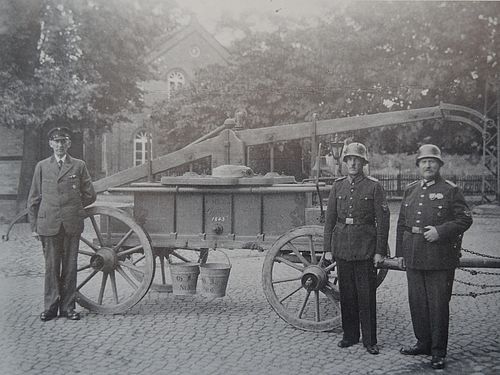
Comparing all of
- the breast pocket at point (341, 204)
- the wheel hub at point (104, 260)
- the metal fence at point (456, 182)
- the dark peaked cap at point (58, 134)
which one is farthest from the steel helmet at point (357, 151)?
the metal fence at point (456, 182)

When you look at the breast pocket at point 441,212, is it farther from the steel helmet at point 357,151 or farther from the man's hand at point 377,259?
the steel helmet at point 357,151

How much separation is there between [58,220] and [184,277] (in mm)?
1442

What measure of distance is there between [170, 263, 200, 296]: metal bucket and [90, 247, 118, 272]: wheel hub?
2.05 feet

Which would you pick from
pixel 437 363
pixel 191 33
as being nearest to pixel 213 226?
pixel 437 363

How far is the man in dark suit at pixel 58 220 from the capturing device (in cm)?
549

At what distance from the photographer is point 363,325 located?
463 cm

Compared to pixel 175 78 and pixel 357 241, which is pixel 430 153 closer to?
pixel 357 241

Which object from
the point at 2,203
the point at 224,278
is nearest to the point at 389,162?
the point at 2,203

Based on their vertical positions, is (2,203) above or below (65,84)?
below

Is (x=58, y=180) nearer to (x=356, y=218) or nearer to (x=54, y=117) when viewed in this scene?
(x=356, y=218)

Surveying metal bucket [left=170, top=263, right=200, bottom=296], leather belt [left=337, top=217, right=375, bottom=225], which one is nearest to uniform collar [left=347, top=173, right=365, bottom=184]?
leather belt [left=337, top=217, right=375, bottom=225]

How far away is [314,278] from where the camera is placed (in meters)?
5.11

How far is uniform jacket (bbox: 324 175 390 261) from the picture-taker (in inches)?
180

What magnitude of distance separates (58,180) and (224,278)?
196cm
